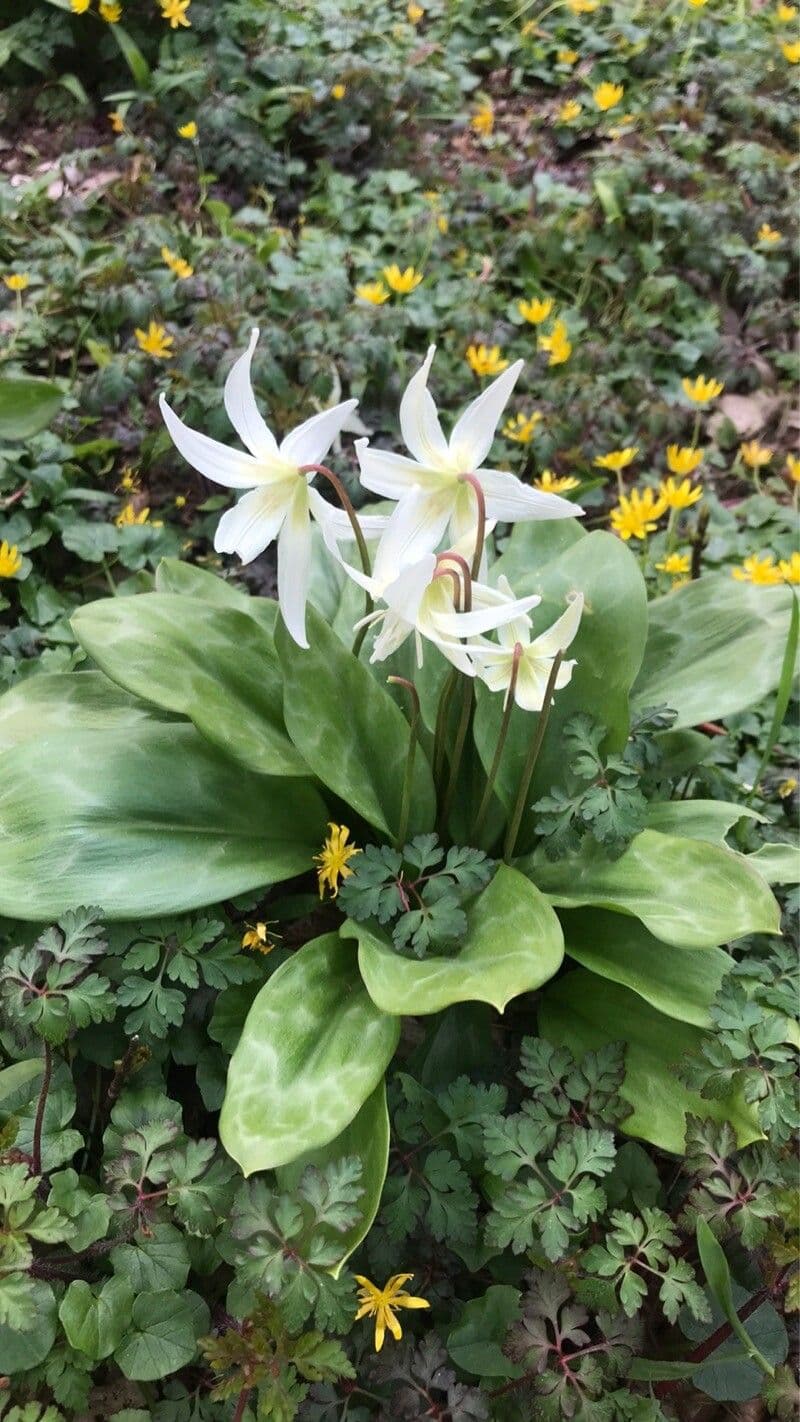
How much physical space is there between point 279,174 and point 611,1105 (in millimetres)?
3250

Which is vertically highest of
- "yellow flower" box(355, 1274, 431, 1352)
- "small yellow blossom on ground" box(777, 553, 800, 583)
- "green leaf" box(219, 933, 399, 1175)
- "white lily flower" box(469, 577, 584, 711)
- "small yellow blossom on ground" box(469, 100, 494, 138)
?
"small yellow blossom on ground" box(469, 100, 494, 138)

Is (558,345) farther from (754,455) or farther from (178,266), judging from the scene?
(178,266)

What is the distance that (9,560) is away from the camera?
2.01 meters

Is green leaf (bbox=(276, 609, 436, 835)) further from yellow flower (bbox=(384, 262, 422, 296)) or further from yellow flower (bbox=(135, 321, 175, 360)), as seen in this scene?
yellow flower (bbox=(384, 262, 422, 296))

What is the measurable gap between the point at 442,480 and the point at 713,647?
28.6 inches


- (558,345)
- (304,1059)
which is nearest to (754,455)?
(558,345)

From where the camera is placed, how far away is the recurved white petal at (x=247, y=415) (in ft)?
3.67

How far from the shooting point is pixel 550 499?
1189mm

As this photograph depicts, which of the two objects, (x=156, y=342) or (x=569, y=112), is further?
(x=569, y=112)

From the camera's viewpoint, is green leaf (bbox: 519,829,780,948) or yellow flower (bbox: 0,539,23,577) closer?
green leaf (bbox: 519,829,780,948)

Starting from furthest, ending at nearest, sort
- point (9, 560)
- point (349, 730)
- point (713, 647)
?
point (9, 560)
point (713, 647)
point (349, 730)

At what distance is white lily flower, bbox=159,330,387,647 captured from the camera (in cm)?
114

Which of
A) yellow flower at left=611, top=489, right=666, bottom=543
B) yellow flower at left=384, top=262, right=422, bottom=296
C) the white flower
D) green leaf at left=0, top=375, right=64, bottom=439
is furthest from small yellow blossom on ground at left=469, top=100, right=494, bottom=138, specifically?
the white flower

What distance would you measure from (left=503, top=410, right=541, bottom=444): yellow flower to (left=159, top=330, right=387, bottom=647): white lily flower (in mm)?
1416
